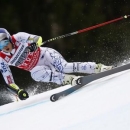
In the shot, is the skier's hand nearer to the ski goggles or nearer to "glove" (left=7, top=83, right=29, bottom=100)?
the ski goggles

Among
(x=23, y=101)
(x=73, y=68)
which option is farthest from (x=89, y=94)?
(x=23, y=101)

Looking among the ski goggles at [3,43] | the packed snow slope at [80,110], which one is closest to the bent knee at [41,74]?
the packed snow slope at [80,110]

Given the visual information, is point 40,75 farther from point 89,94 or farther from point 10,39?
point 89,94

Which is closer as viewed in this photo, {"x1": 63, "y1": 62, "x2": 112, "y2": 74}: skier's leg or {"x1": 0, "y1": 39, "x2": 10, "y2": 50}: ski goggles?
{"x1": 0, "y1": 39, "x2": 10, "y2": 50}: ski goggles

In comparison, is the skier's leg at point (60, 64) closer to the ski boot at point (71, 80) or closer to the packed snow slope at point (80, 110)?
the ski boot at point (71, 80)

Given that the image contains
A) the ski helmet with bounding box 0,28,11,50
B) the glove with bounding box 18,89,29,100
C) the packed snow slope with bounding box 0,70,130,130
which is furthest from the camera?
the glove with bounding box 18,89,29,100

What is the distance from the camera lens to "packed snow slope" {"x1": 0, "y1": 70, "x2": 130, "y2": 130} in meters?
1.50

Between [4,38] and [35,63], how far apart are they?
0.30 metres

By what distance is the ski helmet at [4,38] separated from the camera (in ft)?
7.63

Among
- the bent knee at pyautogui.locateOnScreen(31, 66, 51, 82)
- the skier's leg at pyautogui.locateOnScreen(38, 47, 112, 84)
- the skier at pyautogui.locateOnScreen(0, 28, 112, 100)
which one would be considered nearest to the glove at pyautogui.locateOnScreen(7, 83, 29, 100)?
the skier at pyautogui.locateOnScreen(0, 28, 112, 100)

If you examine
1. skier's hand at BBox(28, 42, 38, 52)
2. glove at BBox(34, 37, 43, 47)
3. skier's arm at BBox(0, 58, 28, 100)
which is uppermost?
glove at BBox(34, 37, 43, 47)

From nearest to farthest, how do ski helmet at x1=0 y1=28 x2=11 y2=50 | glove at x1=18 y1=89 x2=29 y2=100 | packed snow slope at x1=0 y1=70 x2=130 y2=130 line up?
packed snow slope at x1=0 y1=70 x2=130 y2=130 < ski helmet at x1=0 y1=28 x2=11 y2=50 < glove at x1=18 y1=89 x2=29 y2=100

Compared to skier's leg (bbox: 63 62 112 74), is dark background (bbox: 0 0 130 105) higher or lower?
higher

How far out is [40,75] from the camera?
2465mm
